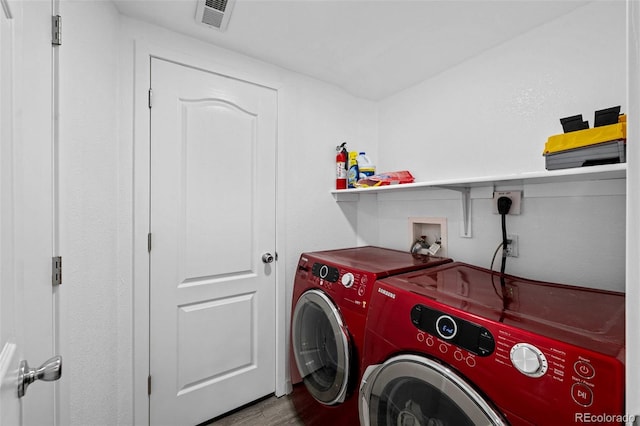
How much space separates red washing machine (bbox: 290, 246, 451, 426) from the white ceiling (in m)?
1.27

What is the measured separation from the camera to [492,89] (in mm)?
1550

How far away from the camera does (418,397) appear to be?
889 mm

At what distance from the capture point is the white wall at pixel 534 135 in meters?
1.17

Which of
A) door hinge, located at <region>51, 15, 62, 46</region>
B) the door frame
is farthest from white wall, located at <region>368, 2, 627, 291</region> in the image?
door hinge, located at <region>51, 15, 62, 46</region>

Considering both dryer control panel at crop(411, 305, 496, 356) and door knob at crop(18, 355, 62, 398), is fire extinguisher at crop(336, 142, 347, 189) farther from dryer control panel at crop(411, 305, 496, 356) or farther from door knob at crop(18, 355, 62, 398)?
door knob at crop(18, 355, 62, 398)

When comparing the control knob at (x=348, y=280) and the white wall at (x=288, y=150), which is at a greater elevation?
the white wall at (x=288, y=150)

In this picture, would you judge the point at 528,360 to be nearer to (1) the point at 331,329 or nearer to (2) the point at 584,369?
(2) the point at 584,369

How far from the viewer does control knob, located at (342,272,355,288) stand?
4.15 ft

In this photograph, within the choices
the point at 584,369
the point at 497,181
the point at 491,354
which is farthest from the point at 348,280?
the point at 497,181

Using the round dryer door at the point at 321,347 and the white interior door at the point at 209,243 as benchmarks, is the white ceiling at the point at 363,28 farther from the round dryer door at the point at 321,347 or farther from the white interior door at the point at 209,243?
the round dryer door at the point at 321,347

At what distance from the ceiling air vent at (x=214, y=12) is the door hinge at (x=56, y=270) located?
4.09ft

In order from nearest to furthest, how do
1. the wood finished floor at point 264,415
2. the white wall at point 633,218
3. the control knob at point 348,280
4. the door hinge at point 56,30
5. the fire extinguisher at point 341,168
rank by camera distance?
the white wall at point 633,218, the door hinge at point 56,30, the control knob at point 348,280, the wood finished floor at point 264,415, the fire extinguisher at point 341,168

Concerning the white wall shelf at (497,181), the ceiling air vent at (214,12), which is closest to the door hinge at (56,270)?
the ceiling air vent at (214,12)

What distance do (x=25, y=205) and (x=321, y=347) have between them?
4.43 ft
